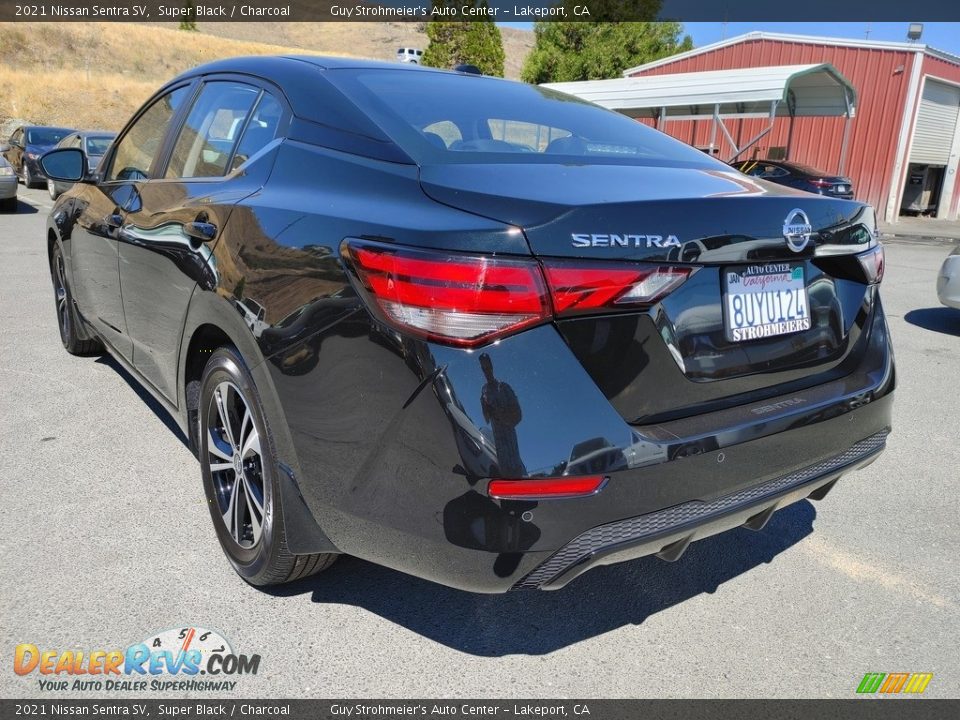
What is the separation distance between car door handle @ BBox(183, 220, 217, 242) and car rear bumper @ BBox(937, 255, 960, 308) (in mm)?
6280

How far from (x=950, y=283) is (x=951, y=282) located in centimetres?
1

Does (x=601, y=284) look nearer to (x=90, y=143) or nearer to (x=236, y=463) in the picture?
(x=236, y=463)

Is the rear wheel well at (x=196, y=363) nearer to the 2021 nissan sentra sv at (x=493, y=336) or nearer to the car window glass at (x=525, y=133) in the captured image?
the 2021 nissan sentra sv at (x=493, y=336)

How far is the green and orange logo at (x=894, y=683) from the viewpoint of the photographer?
2174 millimetres

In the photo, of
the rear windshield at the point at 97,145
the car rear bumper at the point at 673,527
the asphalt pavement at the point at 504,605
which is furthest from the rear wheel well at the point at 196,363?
the rear windshield at the point at 97,145

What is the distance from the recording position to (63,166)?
13.4 ft

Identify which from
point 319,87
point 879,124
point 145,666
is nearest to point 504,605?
point 145,666

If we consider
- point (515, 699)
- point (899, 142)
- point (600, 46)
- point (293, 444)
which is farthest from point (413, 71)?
point (600, 46)

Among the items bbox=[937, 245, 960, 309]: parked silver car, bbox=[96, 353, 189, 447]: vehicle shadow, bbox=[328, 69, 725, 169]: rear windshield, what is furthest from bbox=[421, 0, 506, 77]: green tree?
bbox=[328, 69, 725, 169]: rear windshield

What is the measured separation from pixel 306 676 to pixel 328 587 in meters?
0.45

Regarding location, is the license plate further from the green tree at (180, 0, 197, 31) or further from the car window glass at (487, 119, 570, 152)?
the green tree at (180, 0, 197, 31)

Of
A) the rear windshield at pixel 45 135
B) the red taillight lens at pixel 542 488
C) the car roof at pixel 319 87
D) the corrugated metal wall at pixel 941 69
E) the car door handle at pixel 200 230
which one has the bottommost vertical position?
the rear windshield at pixel 45 135

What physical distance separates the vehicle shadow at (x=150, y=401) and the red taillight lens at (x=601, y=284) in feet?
7.89

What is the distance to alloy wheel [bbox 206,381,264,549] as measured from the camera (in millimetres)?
2436
